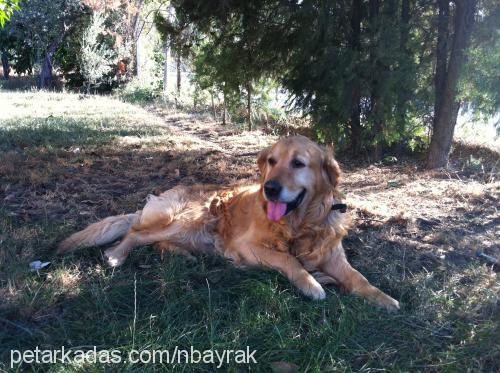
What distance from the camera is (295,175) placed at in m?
3.13

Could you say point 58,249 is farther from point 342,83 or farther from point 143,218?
point 342,83

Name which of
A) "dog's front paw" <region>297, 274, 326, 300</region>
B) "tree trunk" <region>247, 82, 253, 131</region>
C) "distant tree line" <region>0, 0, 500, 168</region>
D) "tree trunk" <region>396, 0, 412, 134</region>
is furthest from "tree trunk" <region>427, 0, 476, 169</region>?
"dog's front paw" <region>297, 274, 326, 300</region>

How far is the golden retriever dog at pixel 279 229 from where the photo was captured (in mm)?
3043

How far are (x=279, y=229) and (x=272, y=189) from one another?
0.39 metres

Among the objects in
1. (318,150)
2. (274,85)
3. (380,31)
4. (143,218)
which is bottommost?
(143,218)

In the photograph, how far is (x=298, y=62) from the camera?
6.84m

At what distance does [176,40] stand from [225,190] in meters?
4.68

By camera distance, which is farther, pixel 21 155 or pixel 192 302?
pixel 21 155

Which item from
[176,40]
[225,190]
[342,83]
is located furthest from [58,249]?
[176,40]

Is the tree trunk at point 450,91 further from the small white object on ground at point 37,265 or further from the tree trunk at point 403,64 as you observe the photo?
the small white object on ground at point 37,265

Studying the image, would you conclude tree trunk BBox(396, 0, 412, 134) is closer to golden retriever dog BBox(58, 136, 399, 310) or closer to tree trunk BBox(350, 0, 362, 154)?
tree trunk BBox(350, 0, 362, 154)

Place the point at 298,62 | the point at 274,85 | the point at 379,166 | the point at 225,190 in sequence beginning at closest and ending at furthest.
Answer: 1. the point at 225,190
2. the point at 298,62
3. the point at 379,166
4. the point at 274,85

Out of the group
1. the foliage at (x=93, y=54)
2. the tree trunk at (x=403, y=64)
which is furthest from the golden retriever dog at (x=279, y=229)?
the foliage at (x=93, y=54)

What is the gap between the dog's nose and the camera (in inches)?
118
